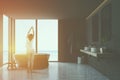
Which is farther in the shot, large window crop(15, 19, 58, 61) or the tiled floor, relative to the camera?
large window crop(15, 19, 58, 61)

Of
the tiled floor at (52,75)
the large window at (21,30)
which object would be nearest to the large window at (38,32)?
the large window at (21,30)

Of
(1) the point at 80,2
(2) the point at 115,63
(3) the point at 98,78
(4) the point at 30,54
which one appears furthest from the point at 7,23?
(2) the point at 115,63

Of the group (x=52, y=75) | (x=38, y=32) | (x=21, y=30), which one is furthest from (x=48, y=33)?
(x=52, y=75)

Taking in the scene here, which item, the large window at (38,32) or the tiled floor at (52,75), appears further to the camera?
the large window at (38,32)

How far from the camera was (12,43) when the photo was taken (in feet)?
41.7

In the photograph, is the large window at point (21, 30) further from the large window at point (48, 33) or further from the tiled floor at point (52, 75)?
the tiled floor at point (52, 75)

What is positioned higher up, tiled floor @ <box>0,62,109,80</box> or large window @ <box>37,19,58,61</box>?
large window @ <box>37,19,58,61</box>

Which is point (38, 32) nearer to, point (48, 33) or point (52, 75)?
point (48, 33)

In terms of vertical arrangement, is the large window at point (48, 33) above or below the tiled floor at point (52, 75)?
above

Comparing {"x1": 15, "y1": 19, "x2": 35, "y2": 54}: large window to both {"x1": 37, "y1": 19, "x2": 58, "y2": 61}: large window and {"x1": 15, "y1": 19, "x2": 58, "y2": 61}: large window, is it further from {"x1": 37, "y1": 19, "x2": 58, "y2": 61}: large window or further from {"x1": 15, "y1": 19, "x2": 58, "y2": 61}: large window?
{"x1": 37, "y1": 19, "x2": 58, "y2": 61}: large window

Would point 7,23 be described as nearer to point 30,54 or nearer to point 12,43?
point 12,43

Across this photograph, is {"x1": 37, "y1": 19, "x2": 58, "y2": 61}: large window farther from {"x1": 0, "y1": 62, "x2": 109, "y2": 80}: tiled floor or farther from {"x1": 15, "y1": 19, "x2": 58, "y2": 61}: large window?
{"x1": 0, "y1": 62, "x2": 109, "y2": 80}: tiled floor

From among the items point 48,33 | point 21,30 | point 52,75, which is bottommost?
point 52,75

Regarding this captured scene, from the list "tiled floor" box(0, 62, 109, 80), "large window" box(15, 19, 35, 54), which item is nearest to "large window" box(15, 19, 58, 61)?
"large window" box(15, 19, 35, 54)
